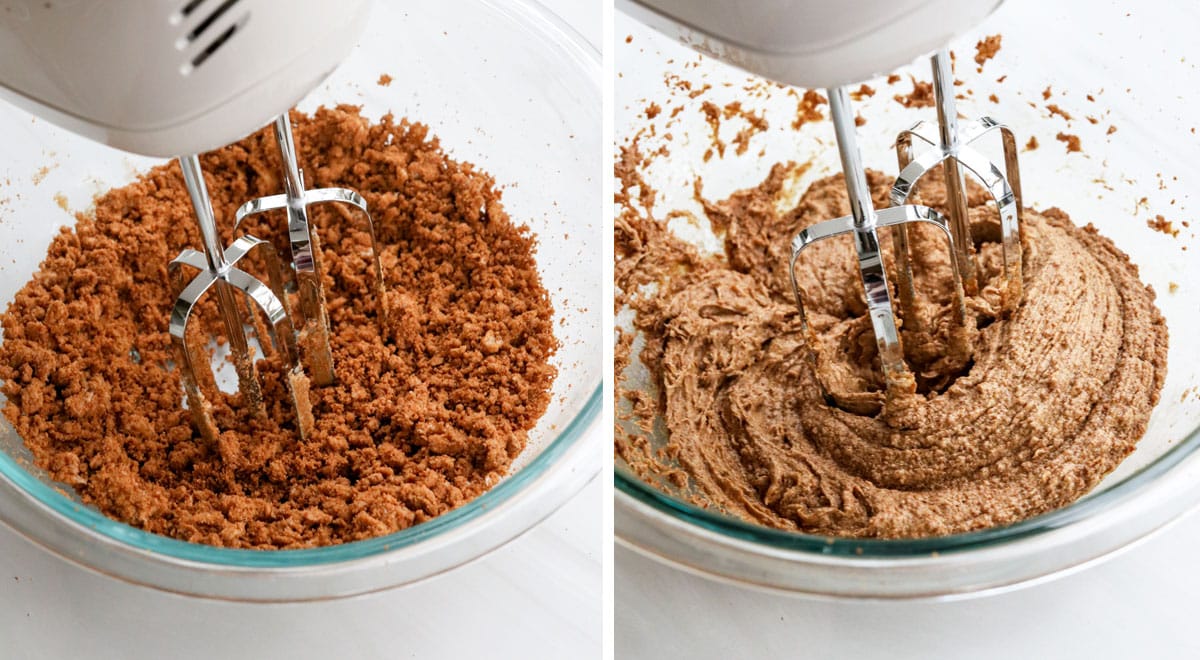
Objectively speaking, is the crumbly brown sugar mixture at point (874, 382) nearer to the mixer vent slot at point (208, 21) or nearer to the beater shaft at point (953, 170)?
the beater shaft at point (953, 170)

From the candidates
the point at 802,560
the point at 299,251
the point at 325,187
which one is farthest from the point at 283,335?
the point at 802,560

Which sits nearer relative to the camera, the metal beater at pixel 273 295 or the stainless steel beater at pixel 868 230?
the stainless steel beater at pixel 868 230

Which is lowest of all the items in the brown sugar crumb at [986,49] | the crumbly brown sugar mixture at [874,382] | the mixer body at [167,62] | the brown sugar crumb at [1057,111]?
the crumbly brown sugar mixture at [874,382]

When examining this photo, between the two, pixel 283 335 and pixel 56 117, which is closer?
pixel 56 117

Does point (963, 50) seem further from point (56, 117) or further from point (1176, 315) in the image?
point (56, 117)

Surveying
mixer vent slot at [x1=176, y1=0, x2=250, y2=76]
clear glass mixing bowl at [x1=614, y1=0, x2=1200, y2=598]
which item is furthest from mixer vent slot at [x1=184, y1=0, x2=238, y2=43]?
clear glass mixing bowl at [x1=614, y1=0, x2=1200, y2=598]

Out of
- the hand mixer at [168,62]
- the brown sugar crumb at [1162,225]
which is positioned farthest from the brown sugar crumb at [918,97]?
the hand mixer at [168,62]

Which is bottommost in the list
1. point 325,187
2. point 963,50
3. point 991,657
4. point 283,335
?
point 991,657
